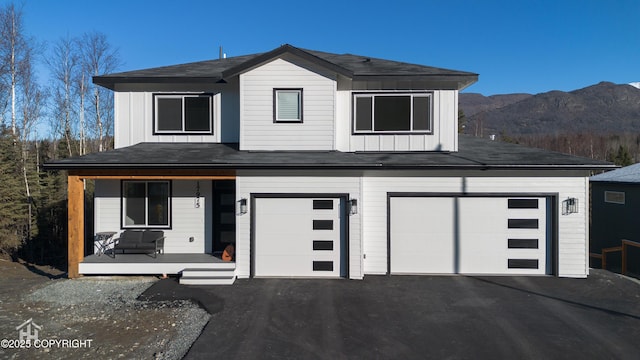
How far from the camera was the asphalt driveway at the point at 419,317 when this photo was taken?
5.42m

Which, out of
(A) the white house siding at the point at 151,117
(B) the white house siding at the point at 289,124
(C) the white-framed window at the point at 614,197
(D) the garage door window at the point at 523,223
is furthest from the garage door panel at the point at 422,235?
(C) the white-framed window at the point at 614,197

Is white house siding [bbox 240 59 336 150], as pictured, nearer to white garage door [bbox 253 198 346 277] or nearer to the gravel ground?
white garage door [bbox 253 198 346 277]

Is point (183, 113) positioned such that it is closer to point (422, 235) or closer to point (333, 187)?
point (333, 187)

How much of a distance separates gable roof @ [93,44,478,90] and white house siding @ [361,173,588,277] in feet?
9.42

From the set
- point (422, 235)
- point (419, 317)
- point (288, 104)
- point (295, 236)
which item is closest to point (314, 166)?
point (295, 236)

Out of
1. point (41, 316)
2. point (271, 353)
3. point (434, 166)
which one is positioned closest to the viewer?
point (271, 353)

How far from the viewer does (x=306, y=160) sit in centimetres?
901

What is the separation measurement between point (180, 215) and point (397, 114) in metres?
6.74

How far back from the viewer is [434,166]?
9000mm

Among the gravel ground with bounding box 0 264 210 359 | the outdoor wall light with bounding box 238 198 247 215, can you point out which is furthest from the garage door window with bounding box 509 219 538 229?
the gravel ground with bounding box 0 264 210 359

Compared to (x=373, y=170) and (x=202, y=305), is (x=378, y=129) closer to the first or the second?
(x=373, y=170)

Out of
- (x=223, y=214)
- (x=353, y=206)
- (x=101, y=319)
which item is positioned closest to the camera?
(x=101, y=319)

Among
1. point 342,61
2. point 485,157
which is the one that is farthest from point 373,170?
point 342,61

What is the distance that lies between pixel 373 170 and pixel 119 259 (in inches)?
266
